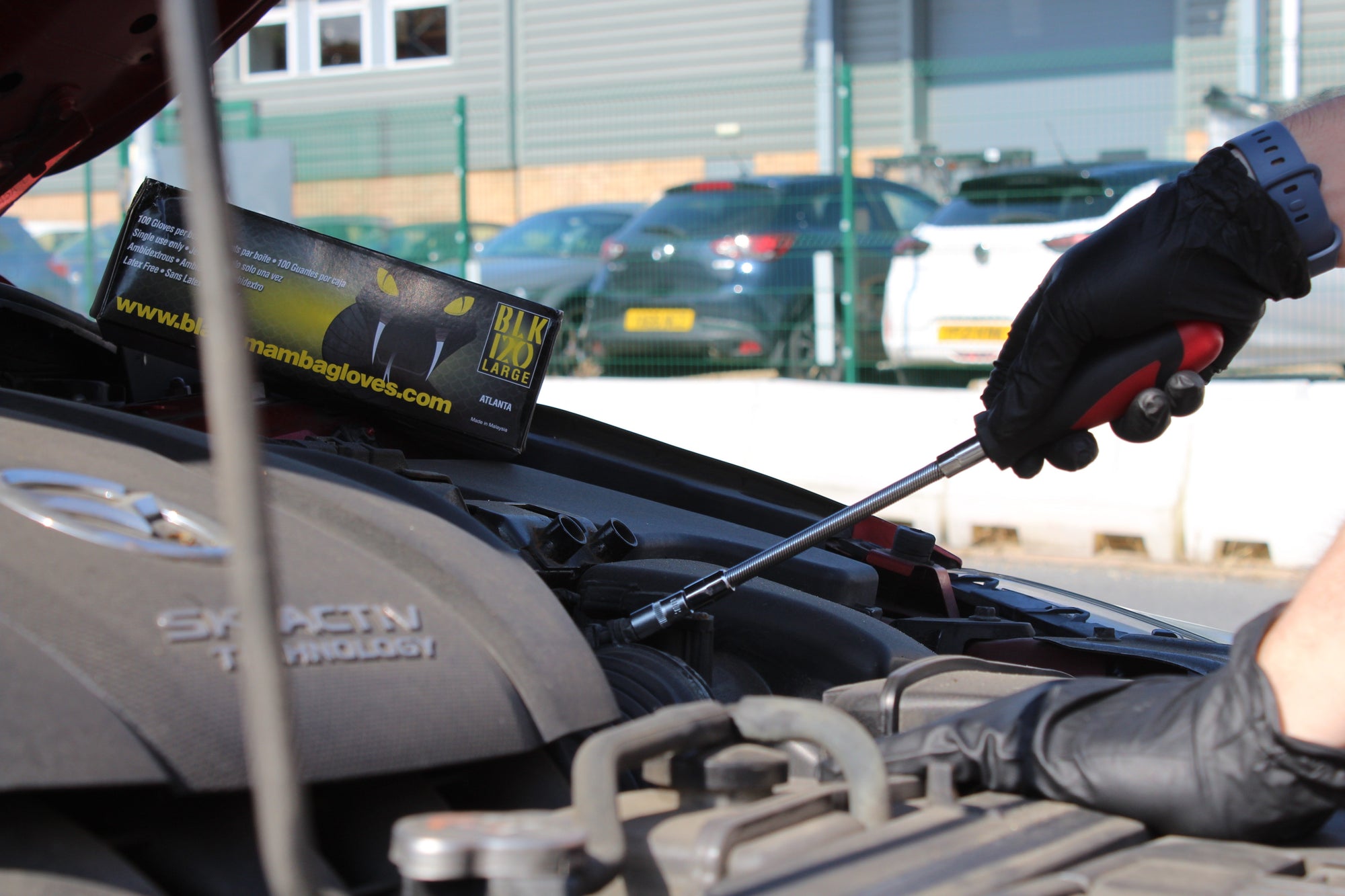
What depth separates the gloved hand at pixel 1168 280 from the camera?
1539 mm

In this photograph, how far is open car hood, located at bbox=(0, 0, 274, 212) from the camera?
Answer: 164 cm

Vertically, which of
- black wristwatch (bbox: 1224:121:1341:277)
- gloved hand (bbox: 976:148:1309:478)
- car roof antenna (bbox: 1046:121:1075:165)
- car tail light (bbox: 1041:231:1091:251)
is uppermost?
car roof antenna (bbox: 1046:121:1075:165)

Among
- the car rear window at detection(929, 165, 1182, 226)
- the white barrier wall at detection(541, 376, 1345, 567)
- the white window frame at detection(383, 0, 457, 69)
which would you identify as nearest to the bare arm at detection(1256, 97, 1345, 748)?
the white barrier wall at detection(541, 376, 1345, 567)

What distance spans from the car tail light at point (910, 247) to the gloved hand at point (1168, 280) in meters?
7.24

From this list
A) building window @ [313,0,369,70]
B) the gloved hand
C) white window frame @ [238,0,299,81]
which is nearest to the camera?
the gloved hand

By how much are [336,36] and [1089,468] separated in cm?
1620

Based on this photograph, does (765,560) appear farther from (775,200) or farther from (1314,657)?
(775,200)

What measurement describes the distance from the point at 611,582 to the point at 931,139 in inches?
556

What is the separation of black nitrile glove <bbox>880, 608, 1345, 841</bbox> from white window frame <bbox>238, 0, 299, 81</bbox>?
2025 cm

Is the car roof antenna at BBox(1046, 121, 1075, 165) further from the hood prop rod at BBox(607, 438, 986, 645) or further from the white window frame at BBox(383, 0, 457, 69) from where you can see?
the white window frame at BBox(383, 0, 457, 69)

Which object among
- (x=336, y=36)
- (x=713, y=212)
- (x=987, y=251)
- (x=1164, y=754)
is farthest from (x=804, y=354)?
(x=336, y=36)

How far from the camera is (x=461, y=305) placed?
2109 mm

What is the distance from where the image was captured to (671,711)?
3.58 feet

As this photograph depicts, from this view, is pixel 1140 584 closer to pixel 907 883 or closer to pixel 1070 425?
pixel 1070 425
